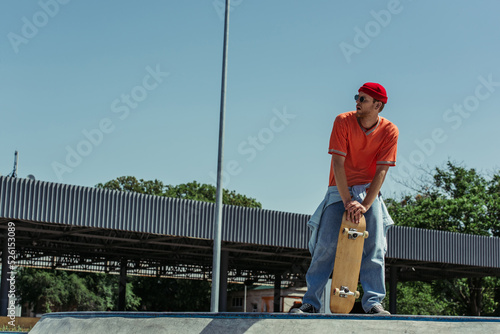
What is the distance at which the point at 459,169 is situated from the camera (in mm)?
42125

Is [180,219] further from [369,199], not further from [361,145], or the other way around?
[369,199]

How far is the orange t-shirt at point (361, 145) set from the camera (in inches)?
258

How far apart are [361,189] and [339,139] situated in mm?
574

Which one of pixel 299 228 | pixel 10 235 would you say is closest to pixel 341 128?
pixel 299 228

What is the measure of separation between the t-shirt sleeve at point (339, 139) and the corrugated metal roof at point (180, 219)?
48.9 feet

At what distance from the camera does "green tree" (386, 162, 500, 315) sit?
38.7m

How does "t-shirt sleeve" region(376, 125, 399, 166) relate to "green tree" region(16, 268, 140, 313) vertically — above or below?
above

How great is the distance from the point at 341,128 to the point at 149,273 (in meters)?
35.3

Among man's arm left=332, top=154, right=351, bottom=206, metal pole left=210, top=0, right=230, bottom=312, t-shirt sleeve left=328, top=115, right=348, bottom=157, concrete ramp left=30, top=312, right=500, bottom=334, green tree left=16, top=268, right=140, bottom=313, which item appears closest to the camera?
concrete ramp left=30, top=312, right=500, bottom=334

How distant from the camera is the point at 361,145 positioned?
6.61 metres

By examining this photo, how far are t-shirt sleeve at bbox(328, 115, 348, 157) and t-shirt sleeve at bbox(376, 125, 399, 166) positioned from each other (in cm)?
39

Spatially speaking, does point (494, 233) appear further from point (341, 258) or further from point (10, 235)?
point (341, 258)

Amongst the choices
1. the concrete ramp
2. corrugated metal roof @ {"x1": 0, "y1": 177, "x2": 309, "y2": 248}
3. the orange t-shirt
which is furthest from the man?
corrugated metal roof @ {"x1": 0, "y1": 177, "x2": 309, "y2": 248}

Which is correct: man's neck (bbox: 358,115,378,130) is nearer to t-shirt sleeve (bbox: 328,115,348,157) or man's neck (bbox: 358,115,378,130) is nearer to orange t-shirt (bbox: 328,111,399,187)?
orange t-shirt (bbox: 328,111,399,187)
